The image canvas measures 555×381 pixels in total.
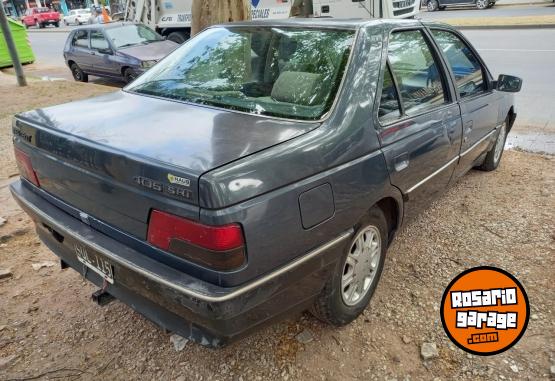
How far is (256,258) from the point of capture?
1753mm

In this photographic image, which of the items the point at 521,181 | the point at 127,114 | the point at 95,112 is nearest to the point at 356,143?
the point at 127,114

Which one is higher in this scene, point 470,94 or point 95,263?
point 470,94

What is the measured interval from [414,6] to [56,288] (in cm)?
1186

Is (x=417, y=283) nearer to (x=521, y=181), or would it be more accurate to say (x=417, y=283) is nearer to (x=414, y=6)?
(x=521, y=181)

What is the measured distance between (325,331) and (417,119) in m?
1.38

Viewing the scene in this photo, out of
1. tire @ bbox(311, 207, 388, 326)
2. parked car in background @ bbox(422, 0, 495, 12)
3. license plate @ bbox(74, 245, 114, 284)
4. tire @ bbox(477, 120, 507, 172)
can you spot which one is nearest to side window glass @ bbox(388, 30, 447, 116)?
tire @ bbox(311, 207, 388, 326)

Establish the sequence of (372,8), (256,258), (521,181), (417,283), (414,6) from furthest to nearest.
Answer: (414,6) → (372,8) → (521,181) → (417,283) → (256,258)

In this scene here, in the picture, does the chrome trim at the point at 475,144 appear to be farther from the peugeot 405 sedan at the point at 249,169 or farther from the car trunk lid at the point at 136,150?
the car trunk lid at the point at 136,150

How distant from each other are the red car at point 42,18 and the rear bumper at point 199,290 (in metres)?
45.1

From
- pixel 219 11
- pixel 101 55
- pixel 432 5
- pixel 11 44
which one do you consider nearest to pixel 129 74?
pixel 101 55

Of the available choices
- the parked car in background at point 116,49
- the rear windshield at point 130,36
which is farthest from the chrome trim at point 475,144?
the rear windshield at point 130,36

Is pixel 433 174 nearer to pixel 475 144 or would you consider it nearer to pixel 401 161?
pixel 401 161

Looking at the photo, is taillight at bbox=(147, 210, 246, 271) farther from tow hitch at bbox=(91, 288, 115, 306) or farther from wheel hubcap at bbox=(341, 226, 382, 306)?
wheel hubcap at bbox=(341, 226, 382, 306)

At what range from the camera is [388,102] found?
8.14 ft
